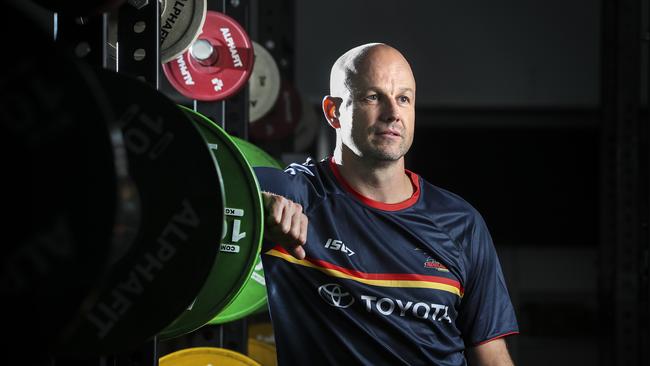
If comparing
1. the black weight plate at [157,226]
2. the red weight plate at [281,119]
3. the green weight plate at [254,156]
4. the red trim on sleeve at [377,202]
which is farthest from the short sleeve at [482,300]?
the red weight plate at [281,119]

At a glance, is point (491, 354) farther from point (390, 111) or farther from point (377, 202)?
point (390, 111)

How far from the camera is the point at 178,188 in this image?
1189mm

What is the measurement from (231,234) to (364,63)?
836 millimetres

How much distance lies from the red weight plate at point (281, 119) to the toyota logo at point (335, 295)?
200cm

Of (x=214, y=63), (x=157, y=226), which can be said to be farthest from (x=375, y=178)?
(x=157, y=226)

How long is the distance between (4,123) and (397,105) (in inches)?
63.0

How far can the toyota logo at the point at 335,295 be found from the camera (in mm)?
2129

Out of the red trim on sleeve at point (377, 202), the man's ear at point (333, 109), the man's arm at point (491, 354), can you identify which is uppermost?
the man's ear at point (333, 109)

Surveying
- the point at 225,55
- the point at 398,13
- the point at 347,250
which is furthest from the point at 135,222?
the point at 398,13

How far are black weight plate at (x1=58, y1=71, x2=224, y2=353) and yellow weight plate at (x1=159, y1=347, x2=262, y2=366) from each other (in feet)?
3.30

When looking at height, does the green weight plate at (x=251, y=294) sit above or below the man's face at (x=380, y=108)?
below

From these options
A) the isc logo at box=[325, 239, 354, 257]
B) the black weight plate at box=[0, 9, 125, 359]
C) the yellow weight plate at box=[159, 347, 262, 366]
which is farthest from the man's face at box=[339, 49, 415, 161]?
the black weight plate at box=[0, 9, 125, 359]

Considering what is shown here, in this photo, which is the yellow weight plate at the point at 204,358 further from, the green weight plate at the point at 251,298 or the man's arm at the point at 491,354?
the man's arm at the point at 491,354

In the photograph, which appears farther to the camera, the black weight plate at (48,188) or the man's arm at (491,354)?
the man's arm at (491,354)
